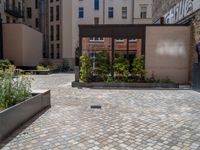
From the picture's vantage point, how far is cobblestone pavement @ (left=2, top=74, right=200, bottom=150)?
4.59 m

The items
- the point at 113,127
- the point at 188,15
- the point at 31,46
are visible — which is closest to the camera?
the point at 113,127

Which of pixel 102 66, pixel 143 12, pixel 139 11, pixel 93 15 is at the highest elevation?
pixel 139 11

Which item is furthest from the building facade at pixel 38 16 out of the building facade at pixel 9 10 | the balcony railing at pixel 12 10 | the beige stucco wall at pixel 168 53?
the beige stucco wall at pixel 168 53

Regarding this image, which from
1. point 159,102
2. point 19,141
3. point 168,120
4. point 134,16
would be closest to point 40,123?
point 19,141

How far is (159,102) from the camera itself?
870cm

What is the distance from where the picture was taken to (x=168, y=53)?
1420cm

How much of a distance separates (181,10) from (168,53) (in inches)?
117

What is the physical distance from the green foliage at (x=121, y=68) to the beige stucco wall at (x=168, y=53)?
1.77m

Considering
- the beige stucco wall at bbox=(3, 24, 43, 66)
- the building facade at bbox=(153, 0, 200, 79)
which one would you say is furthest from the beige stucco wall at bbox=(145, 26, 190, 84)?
the beige stucco wall at bbox=(3, 24, 43, 66)

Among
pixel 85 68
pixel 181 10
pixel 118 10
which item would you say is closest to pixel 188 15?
pixel 181 10

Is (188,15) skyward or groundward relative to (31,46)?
skyward

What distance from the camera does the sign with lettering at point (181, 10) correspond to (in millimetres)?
12498

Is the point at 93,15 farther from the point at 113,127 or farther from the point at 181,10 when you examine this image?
the point at 113,127

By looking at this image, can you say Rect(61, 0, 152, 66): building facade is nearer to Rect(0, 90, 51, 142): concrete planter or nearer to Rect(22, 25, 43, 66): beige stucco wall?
Rect(22, 25, 43, 66): beige stucco wall
